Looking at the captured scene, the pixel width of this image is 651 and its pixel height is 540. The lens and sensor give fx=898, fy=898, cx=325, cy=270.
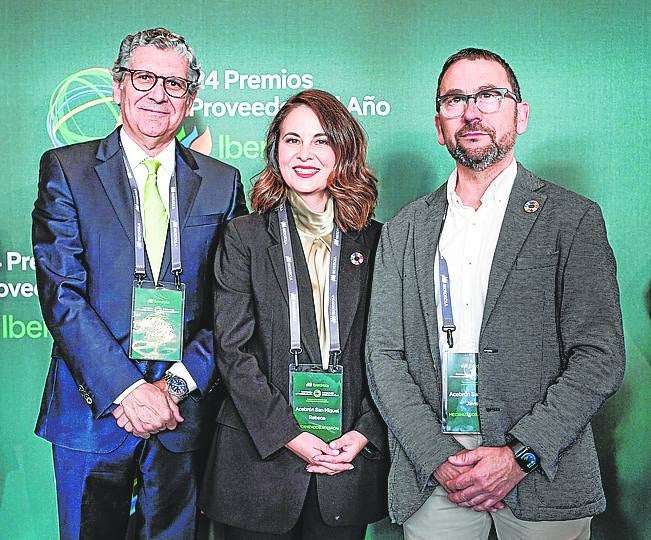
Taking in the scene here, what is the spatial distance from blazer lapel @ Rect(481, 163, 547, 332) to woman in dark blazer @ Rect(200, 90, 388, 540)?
1.50ft

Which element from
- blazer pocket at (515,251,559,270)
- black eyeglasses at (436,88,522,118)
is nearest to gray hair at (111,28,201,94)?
black eyeglasses at (436,88,522,118)

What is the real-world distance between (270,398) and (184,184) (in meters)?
0.85

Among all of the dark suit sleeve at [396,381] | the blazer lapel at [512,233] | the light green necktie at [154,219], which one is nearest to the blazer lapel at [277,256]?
the dark suit sleeve at [396,381]

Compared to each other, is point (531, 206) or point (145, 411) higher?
point (531, 206)

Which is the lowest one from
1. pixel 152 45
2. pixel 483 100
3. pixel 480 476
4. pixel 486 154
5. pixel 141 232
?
pixel 480 476

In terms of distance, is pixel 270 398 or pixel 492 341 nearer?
pixel 492 341

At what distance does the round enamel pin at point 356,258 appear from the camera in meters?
2.90

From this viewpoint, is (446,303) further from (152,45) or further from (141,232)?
(152,45)

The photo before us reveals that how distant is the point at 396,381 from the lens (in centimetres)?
269

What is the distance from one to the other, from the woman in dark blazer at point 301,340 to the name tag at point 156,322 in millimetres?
199

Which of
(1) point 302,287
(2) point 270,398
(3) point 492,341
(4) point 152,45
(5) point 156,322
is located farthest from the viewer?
(4) point 152,45

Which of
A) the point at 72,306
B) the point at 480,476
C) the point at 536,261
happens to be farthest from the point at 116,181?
the point at 480,476

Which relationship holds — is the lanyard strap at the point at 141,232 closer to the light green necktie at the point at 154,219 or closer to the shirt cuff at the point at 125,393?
the light green necktie at the point at 154,219

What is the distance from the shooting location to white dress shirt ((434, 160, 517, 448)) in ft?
8.82
